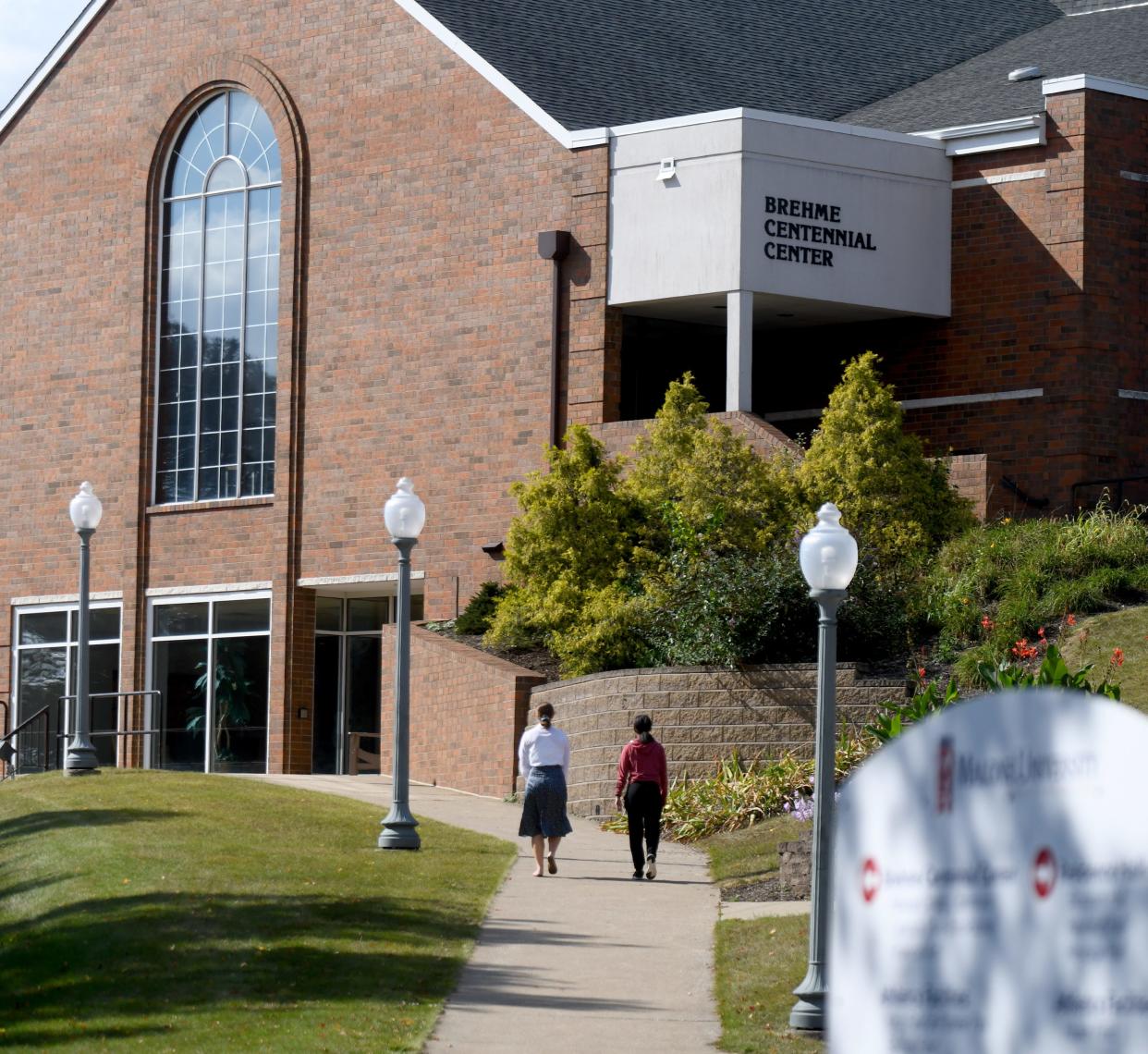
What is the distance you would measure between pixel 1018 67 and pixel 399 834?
66.3 ft

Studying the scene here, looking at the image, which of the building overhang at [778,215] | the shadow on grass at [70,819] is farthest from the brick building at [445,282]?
the shadow on grass at [70,819]

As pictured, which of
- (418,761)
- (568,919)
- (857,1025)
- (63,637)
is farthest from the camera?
(63,637)

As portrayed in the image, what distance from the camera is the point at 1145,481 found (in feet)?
91.9

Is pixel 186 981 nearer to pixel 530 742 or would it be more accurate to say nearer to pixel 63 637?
pixel 530 742

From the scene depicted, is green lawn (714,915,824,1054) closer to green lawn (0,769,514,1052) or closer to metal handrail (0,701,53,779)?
green lawn (0,769,514,1052)

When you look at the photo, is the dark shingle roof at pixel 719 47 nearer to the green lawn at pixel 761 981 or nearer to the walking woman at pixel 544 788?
the walking woman at pixel 544 788

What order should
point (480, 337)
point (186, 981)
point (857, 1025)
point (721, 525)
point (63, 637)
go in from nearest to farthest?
point (857, 1025)
point (186, 981)
point (721, 525)
point (480, 337)
point (63, 637)

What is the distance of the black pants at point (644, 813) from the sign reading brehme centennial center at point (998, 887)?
1308cm

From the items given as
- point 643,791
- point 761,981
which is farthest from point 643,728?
point 761,981

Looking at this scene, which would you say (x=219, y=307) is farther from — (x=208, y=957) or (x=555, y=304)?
(x=208, y=957)

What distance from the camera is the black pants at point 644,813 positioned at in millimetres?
17453

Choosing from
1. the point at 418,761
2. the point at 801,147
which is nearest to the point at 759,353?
the point at 801,147

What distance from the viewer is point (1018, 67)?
3341 cm

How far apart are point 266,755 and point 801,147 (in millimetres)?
11668
